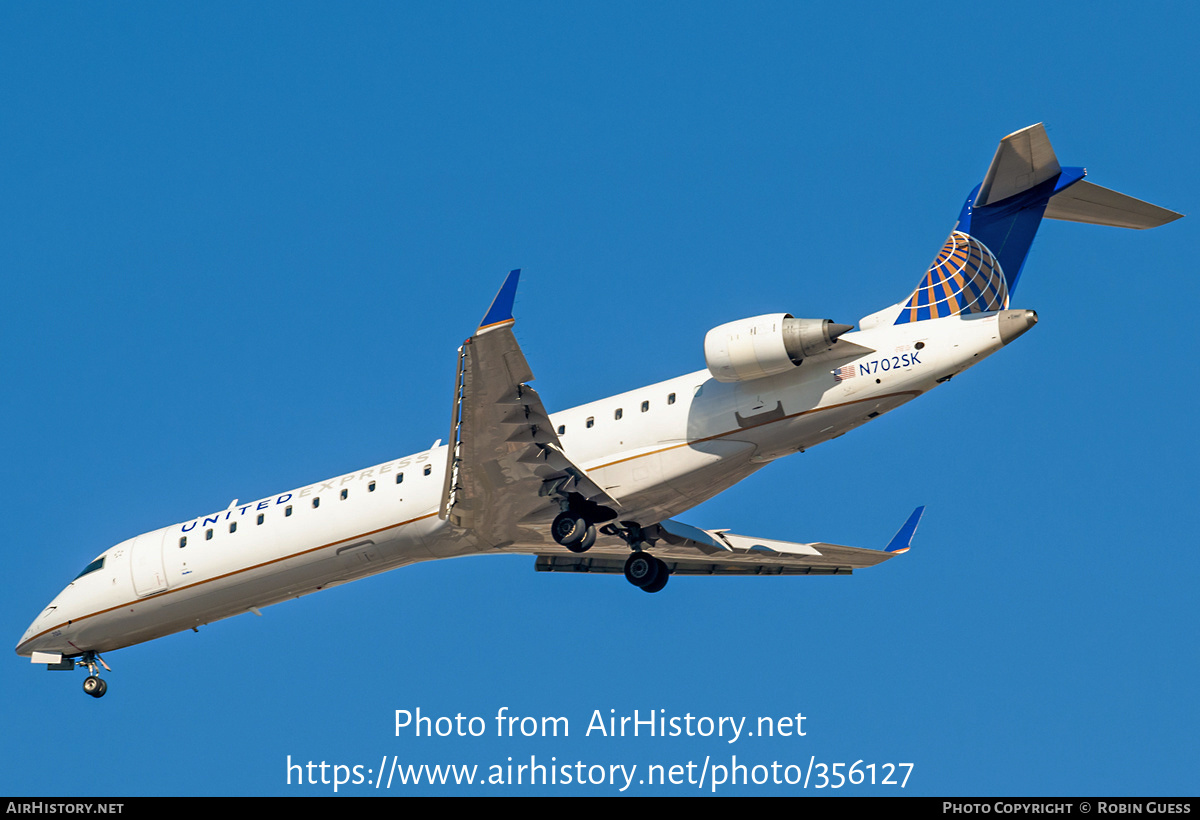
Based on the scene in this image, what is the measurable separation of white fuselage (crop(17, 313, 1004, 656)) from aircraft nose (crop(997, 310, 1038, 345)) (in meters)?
0.13

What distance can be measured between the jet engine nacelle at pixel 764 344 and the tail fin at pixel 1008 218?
1852 mm

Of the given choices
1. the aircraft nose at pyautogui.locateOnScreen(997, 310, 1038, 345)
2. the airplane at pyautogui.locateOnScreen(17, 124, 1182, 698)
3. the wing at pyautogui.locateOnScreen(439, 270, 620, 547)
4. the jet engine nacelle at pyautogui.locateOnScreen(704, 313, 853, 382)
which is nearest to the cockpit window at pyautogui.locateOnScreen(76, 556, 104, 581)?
the airplane at pyautogui.locateOnScreen(17, 124, 1182, 698)

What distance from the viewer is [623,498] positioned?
24812 mm

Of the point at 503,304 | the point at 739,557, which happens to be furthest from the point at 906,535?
the point at 503,304

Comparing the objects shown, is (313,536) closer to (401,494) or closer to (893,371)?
(401,494)

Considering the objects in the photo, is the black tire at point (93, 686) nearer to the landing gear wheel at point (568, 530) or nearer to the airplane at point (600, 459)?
the airplane at point (600, 459)

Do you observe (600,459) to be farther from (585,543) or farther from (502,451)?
(502,451)

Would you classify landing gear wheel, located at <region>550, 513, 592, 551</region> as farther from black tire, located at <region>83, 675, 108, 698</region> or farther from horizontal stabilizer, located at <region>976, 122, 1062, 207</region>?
black tire, located at <region>83, 675, 108, 698</region>

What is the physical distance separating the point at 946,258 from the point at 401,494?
429 inches

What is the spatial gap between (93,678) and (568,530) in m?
11.4

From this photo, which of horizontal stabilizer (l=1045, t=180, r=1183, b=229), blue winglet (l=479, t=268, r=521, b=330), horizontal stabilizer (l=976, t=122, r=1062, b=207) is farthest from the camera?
horizontal stabilizer (l=1045, t=180, r=1183, b=229)

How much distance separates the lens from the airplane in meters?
22.7

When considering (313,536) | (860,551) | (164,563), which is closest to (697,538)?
(860,551)

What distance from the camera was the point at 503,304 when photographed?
819 inches
